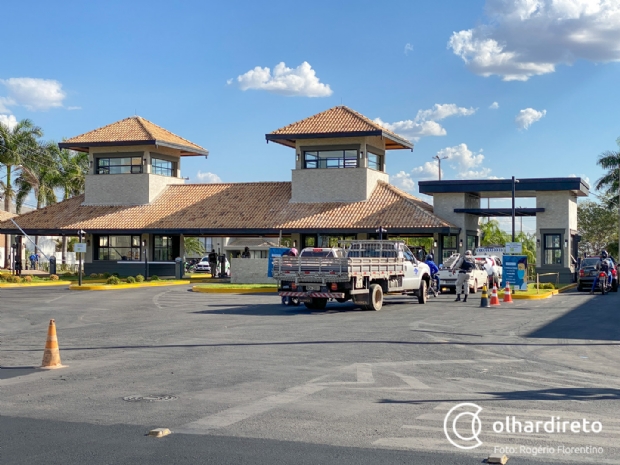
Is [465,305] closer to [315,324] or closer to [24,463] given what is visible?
[315,324]

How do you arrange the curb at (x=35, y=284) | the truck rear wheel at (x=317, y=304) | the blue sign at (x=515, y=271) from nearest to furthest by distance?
the truck rear wheel at (x=317, y=304), the blue sign at (x=515, y=271), the curb at (x=35, y=284)

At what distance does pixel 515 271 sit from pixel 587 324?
11.3 meters

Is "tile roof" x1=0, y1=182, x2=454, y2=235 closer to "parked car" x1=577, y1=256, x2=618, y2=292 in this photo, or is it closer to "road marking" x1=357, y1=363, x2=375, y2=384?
"parked car" x1=577, y1=256, x2=618, y2=292

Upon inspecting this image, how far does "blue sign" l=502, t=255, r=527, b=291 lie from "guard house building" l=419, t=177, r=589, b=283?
1158 cm

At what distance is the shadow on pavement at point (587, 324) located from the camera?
1766 cm

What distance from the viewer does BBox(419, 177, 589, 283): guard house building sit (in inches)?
1681

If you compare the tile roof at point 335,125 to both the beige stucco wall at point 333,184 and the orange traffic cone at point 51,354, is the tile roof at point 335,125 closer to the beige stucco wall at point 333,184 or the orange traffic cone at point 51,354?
the beige stucco wall at point 333,184

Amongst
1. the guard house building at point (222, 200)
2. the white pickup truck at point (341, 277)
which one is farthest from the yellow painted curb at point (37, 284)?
the white pickup truck at point (341, 277)

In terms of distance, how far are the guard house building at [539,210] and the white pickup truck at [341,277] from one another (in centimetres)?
1735

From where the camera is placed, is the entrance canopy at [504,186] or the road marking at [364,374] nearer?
the road marking at [364,374]

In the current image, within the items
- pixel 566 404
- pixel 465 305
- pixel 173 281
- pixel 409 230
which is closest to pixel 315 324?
pixel 465 305

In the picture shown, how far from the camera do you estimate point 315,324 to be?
20094 millimetres

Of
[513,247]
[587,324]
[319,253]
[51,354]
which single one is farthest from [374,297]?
[51,354]

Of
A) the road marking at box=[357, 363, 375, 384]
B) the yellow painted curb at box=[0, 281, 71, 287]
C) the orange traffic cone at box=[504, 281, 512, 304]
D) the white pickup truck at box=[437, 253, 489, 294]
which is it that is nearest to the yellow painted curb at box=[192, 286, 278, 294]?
the white pickup truck at box=[437, 253, 489, 294]
